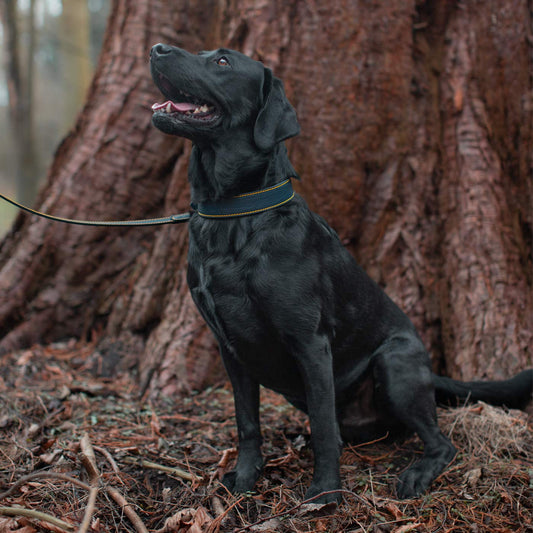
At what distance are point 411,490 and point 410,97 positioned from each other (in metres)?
2.87

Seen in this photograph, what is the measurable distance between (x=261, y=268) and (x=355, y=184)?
1863 millimetres

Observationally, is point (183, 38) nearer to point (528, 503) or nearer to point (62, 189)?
point (62, 189)

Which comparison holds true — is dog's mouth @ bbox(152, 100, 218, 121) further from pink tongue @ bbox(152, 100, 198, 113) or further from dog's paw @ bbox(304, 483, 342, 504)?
dog's paw @ bbox(304, 483, 342, 504)

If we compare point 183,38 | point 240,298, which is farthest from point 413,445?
point 183,38

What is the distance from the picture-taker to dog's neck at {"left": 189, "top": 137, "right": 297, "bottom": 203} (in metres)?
2.62

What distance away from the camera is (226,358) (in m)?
2.88

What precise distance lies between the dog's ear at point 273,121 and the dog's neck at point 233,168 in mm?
82

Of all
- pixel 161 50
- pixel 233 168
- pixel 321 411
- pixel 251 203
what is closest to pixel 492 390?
pixel 321 411

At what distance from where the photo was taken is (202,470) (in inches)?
113

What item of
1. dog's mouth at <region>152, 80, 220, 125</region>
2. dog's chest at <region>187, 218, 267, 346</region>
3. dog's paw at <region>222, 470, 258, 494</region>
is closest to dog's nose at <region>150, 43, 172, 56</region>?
dog's mouth at <region>152, 80, 220, 125</region>

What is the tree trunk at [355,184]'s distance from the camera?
4.03m

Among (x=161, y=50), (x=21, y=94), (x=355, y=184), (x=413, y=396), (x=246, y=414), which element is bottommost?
(x=246, y=414)

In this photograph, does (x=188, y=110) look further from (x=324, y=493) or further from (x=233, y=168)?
(x=324, y=493)

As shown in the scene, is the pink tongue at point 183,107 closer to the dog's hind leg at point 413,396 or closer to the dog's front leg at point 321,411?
the dog's front leg at point 321,411
